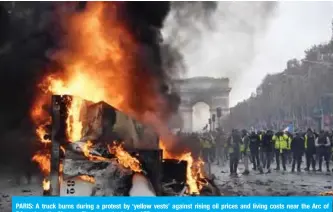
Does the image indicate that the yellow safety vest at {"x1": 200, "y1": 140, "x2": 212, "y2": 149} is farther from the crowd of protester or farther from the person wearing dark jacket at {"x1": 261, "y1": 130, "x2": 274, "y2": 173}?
the person wearing dark jacket at {"x1": 261, "y1": 130, "x2": 274, "y2": 173}

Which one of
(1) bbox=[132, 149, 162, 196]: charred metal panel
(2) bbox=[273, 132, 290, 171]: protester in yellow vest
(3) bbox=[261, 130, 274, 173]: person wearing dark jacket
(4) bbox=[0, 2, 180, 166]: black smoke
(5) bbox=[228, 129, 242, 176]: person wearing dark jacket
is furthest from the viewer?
(2) bbox=[273, 132, 290, 171]: protester in yellow vest

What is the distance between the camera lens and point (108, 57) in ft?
21.1

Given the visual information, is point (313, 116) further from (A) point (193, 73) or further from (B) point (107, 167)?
(B) point (107, 167)

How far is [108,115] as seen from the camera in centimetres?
560

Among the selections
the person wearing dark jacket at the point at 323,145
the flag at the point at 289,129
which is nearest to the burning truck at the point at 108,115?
the flag at the point at 289,129

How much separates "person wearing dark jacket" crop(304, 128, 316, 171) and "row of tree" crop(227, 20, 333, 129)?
0.18m

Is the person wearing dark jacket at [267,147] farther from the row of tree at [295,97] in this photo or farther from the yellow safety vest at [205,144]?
the yellow safety vest at [205,144]

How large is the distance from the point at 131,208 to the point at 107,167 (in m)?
0.57

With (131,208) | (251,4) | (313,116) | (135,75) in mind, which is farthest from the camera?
(313,116)

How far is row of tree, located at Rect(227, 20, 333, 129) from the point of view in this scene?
21.3 ft

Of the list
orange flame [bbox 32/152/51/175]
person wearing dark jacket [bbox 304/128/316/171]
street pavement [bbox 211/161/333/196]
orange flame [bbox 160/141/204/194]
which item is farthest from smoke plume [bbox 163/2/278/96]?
orange flame [bbox 32/152/51/175]

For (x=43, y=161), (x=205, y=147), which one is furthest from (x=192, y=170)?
(x=43, y=161)

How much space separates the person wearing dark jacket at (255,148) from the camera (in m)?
6.48

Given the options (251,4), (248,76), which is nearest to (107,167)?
(248,76)
